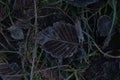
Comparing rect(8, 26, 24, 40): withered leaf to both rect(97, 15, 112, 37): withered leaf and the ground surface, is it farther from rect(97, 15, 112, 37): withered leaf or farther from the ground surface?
rect(97, 15, 112, 37): withered leaf

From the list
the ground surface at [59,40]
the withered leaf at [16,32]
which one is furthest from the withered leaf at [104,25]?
Result: the withered leaf at [16,32]

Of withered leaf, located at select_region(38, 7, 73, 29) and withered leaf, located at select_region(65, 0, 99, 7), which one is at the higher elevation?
withered leaf, located at select_region(65, 0, 99, 7)

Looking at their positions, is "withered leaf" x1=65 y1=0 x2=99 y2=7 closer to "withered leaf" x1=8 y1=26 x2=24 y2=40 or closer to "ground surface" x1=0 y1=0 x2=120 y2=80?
"ground surface" x1=0 y1=0 x2=120 y2=80

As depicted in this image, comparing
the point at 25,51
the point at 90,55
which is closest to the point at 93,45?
the point at 90,55

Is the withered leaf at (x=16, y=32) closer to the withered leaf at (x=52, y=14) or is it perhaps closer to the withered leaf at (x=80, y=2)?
the withered leaf at (x=52, y=14)

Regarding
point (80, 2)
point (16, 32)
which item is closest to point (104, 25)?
point (80, 2)

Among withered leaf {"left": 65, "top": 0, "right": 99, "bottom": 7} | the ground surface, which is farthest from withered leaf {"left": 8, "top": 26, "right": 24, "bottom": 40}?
withered leaf {"left": 65, "top": 0, "right": 99, "bottom": 7}

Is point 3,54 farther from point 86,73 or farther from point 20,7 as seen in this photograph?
point 86,73
